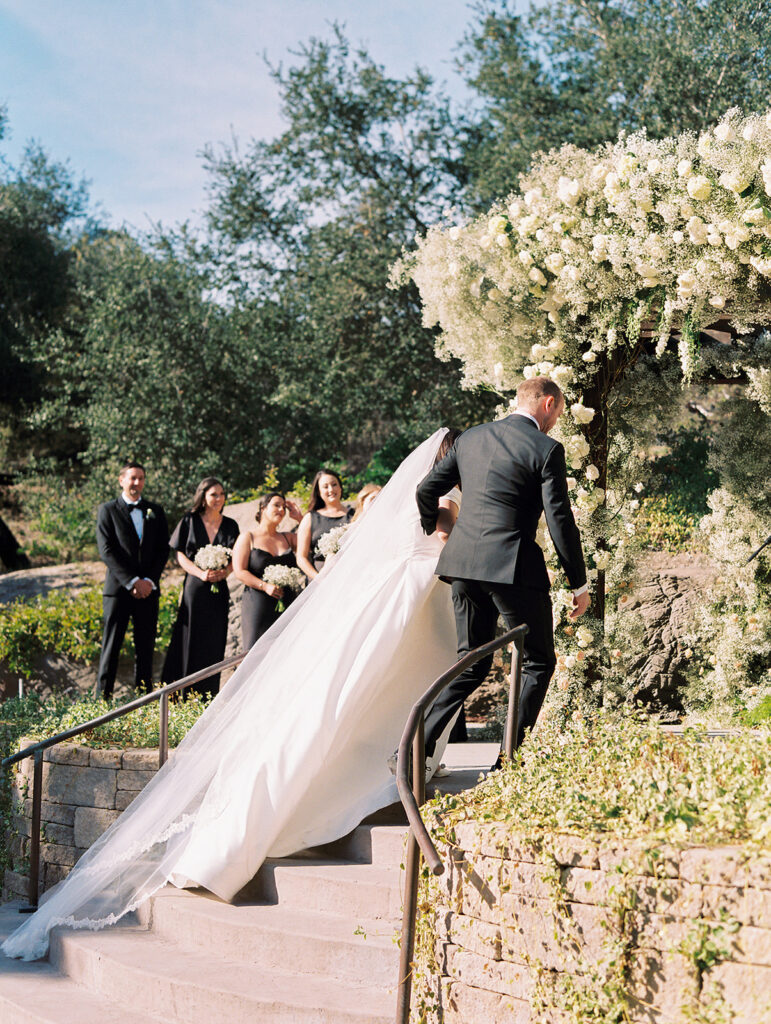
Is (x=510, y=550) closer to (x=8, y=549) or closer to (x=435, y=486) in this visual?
(x=435, y=486)

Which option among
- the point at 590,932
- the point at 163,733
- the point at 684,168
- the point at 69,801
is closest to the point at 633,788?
the point at 590,932

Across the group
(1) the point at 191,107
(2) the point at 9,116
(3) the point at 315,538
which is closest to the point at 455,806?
(3) the point at 315,538

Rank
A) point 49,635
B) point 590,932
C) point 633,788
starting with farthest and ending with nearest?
point 49,635 < point 633,788 < point 590,932

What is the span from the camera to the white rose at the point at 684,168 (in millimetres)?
5859

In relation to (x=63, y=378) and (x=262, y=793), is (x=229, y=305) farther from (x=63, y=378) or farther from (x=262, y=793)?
(x=262, y=793)

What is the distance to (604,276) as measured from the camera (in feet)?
21.1

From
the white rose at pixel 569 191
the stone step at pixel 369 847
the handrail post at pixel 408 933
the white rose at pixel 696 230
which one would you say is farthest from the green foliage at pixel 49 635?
the handrail post at pixel 408 933

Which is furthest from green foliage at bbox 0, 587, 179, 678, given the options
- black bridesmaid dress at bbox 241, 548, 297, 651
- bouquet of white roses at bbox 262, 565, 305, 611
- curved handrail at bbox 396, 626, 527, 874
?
curved handrail at bbox 396, 626, 527, 874

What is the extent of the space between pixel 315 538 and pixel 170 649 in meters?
1.52

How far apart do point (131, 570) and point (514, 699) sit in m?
4.48

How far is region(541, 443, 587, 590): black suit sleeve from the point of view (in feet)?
15.0

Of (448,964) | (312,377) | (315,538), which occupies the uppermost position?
(312,377)

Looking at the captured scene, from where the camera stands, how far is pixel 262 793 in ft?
14.9

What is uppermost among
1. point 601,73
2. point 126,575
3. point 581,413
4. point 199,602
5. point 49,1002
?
point 601,73
